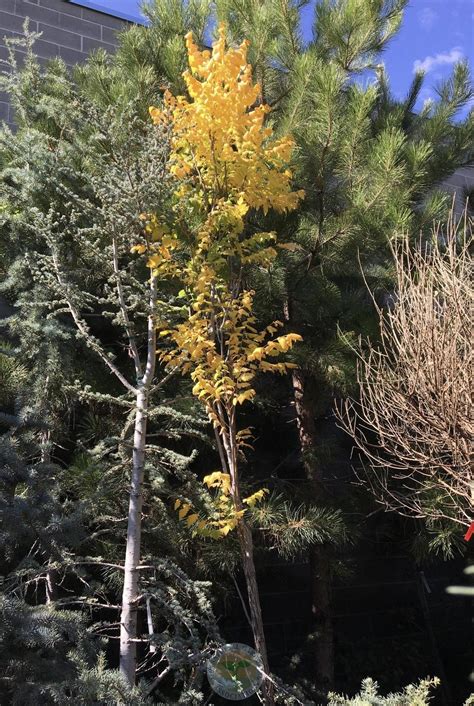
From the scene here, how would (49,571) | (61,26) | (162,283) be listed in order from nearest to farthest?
(49,571)
(162,283)
(61,26)

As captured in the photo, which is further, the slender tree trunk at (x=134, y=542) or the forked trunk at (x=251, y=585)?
the forked trunk at (x=251, y=585)

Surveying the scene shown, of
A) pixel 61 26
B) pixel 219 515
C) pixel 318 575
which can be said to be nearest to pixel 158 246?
pixel 219 515

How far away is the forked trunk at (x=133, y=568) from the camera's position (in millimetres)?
2600

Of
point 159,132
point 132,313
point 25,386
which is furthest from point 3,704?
point 159,132

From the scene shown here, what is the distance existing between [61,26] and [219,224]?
3458mm

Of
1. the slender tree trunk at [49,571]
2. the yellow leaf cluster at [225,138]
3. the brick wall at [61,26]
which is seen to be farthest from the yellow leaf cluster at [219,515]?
the brick wall at [61,26]

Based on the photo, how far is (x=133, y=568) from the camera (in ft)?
8.75

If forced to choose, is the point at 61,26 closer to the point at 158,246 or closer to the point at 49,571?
the point at 158,246

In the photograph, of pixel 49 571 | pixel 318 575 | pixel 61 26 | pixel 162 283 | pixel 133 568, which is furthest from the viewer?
pixel 61 26

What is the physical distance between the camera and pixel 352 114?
132 inches

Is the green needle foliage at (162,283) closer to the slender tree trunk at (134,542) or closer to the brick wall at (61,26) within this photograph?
the slender tree trunk at (134,542)

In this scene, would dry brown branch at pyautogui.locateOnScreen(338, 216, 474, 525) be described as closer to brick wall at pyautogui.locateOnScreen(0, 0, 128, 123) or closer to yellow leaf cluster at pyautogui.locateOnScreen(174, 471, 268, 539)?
yellow leaf cluster at pyautogui.locateOnScreen(174, 471, 268, 539)

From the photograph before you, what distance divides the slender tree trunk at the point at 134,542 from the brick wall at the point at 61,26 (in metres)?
3.13

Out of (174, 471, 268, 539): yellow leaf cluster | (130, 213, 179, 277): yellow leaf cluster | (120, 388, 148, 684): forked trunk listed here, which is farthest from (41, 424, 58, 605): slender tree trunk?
(130, 213, 179, 277): yellow leaf cluster
